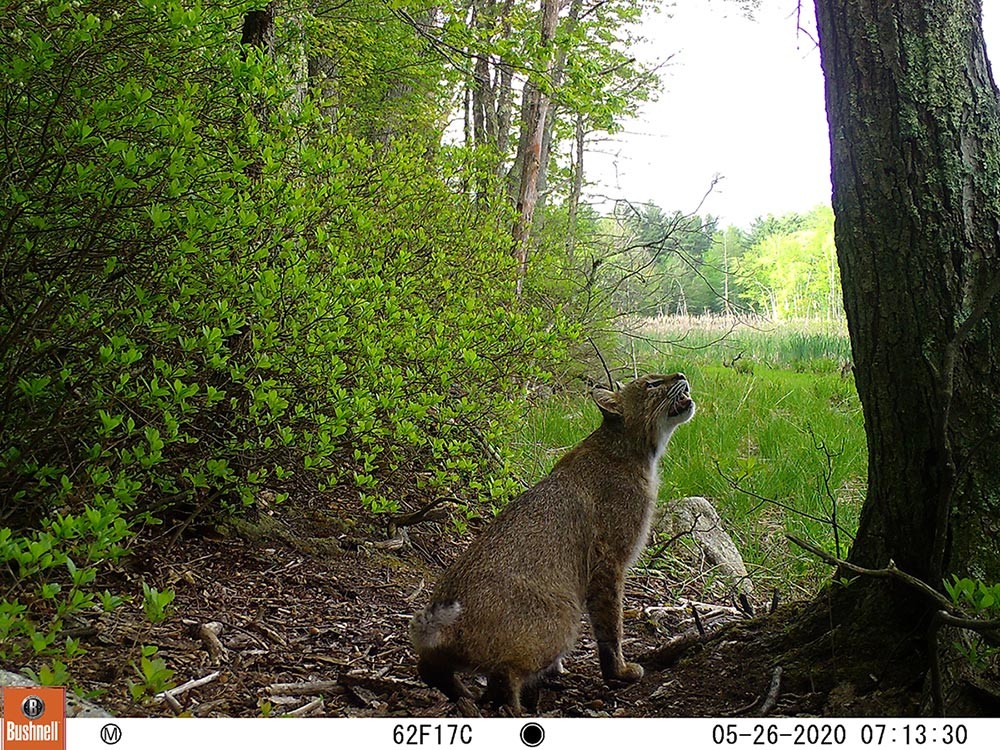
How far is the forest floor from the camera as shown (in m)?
3.15

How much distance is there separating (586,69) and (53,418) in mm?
5175

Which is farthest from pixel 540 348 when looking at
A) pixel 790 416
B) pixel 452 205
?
pixel 790 416

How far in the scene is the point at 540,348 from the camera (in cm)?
609

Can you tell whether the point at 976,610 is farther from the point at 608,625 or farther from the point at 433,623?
the point at 433,623

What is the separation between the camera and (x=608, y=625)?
12.0 ft

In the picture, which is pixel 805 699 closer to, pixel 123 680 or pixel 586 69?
pixel 123 680

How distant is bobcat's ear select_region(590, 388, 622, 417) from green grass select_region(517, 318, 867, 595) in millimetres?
1375

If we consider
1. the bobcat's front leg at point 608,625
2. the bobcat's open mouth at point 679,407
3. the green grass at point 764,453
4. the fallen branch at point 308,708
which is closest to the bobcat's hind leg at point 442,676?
the fallen branch at point 308,708

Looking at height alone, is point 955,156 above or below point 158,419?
above

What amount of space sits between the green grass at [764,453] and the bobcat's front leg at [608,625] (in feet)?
6.03

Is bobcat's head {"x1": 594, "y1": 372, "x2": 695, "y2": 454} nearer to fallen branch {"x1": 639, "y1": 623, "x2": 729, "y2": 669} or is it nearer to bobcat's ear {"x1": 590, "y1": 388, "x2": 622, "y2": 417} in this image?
bobcat's ear {"x1": 590, "y1": 388, "x2": 622, "y2": 417}

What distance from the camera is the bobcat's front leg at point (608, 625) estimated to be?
3650 millimetres

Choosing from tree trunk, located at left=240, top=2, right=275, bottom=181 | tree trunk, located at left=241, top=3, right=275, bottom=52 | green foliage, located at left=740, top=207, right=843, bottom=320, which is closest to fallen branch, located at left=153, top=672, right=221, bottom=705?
tree trunk, located at left=240, top=2, right=275, bottom=181

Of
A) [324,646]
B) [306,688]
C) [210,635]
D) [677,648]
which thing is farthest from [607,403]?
[210,635]
